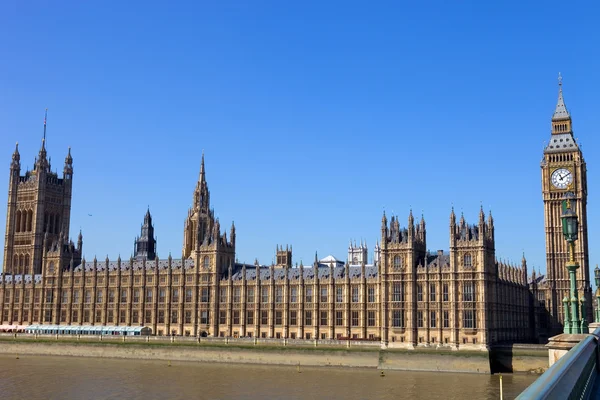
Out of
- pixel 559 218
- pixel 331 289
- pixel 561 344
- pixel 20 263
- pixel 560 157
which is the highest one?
pixel 560 157

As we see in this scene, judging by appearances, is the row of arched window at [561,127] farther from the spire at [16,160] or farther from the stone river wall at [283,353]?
the spire at [16,160]

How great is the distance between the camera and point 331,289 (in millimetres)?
107688

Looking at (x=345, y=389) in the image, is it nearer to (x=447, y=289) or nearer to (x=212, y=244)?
(x=447, y=289)

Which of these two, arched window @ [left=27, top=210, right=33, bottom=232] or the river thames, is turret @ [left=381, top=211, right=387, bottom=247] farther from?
arched window @ [left=27, top=210, right=33, bottom=232]

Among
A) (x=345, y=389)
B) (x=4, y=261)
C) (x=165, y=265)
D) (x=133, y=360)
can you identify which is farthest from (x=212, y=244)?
(x=4, y=261)

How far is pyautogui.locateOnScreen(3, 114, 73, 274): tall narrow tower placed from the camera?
523ft

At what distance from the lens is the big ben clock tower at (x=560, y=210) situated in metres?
122

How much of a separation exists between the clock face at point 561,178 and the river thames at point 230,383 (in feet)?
167

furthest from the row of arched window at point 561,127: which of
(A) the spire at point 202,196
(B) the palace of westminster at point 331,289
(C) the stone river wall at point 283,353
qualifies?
(A) the spire at point 202,196

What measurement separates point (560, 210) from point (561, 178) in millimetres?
6724

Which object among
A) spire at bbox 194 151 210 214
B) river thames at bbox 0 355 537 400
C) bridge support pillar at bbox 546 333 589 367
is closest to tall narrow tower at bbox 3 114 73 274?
spire at bbox 194 151 210 214

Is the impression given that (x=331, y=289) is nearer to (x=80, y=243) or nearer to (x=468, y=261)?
→ (x=468, y=261)

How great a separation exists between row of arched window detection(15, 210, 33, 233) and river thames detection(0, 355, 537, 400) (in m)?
68.9

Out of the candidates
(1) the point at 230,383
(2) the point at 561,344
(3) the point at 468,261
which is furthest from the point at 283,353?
(2) the point at 561,344
